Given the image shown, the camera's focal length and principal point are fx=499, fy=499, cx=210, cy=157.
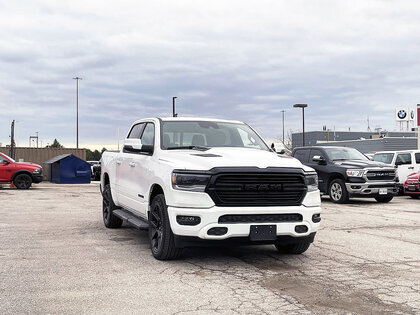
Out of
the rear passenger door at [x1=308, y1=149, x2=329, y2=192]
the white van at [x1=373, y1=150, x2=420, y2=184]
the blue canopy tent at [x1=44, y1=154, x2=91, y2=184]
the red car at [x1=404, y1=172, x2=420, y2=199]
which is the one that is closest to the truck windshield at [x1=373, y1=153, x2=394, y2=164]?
the white van at [x1=373, y1=150, x2=420, y2=184]

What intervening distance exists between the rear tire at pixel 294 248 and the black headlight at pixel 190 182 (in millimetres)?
1680

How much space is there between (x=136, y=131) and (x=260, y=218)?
3.55 metres

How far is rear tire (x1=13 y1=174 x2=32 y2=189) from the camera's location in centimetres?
2370

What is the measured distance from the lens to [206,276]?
18.0 feet

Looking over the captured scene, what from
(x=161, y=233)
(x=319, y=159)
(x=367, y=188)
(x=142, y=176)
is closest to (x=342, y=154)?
(x=319, y=159)

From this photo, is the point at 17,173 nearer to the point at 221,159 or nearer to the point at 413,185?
the point at 413,185

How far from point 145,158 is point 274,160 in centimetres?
190

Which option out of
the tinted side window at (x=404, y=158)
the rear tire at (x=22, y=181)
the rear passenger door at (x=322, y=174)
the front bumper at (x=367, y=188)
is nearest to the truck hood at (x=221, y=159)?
the front bumper at (x=367, y=188)

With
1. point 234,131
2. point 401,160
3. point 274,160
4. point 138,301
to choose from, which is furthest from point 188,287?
point 401,160

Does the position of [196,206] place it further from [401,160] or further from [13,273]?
[401,160]

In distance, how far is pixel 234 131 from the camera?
7672mm

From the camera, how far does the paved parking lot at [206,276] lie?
4.43 metres

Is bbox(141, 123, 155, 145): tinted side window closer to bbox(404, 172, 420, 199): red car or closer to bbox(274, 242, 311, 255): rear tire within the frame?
bbox(274, 242, 311, 255): rear tire

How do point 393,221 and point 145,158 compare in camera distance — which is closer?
point 145,158
